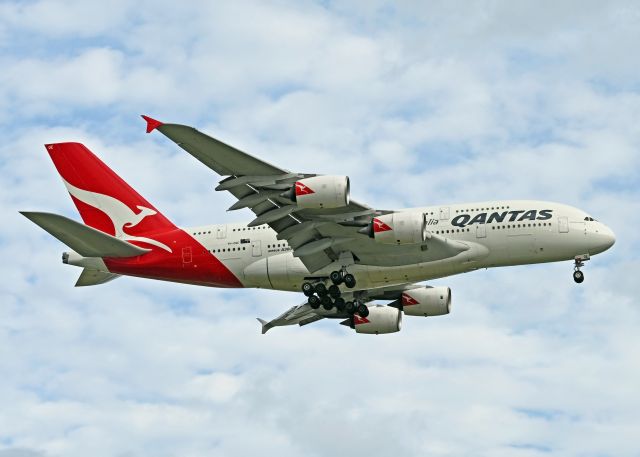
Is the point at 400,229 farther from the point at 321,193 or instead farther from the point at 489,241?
the point at 489,241

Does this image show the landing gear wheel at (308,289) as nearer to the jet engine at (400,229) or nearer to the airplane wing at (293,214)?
the airplane wing at (293,214)

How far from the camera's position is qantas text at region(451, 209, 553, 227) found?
51.1 m

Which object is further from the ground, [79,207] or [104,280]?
→ [79,207]

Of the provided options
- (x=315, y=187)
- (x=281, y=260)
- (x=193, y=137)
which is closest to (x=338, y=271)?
(x=281, y=260)

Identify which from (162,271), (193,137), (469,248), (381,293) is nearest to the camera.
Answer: (193,137)

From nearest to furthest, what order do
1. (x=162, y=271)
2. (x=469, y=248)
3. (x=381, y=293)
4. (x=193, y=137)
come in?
(x=193, y=137) → (x=469, y=248) → (x=162, y=271) → (x=381, y=293)

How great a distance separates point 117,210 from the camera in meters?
56.6

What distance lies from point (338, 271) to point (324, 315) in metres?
9.42

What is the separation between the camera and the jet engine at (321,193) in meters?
46.3

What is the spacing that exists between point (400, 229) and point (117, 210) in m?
15.0

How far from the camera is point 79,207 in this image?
57406 mm

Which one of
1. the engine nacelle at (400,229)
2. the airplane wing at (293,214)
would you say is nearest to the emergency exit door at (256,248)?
the airplane wing at (293,214)

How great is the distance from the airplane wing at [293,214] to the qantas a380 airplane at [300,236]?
1.7 inches

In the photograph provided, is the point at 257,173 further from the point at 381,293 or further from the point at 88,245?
the point at 381,293
